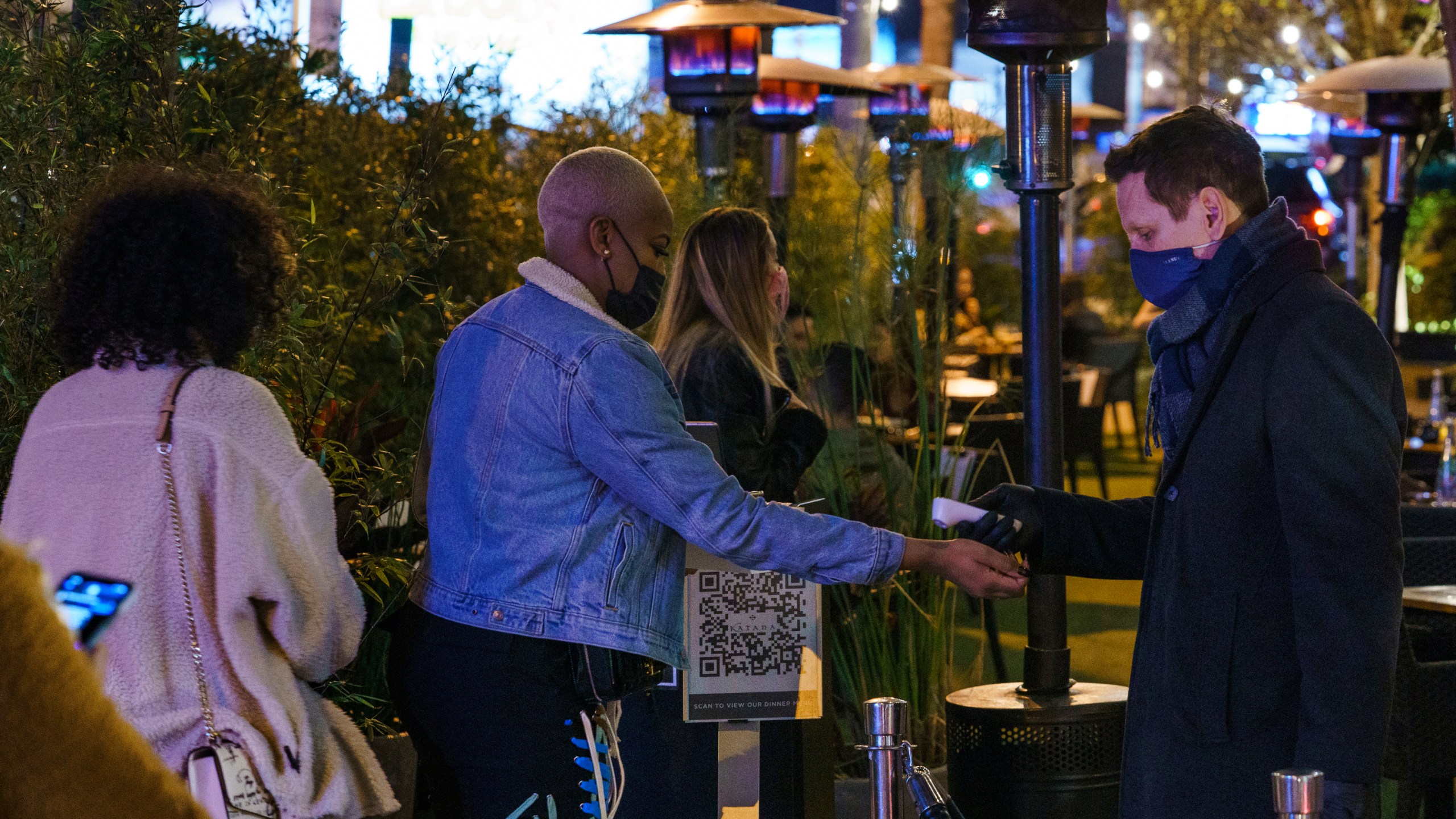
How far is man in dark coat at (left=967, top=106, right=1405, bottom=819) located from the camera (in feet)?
6.00

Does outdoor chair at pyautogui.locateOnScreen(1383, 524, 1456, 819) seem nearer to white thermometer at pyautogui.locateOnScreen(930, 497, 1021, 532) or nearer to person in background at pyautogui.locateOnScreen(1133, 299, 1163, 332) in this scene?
white thermometer at pyautogui.locateOnScreen(930, 497, 1021, 532)

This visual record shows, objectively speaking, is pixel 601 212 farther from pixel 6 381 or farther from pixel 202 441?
pixel 6 381

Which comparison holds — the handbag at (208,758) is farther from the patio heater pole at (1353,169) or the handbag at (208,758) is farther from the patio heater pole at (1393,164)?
the patio heater pole at (1353,169)

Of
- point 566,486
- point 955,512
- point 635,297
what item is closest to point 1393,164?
point 955,512

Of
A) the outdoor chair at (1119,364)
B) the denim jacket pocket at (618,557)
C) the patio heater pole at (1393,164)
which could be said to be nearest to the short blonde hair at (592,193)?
the denim jacket pocket at (618,557)

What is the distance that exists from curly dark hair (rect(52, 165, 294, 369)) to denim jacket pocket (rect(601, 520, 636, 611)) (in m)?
0.61

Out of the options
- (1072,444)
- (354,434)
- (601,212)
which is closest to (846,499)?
(354,434)

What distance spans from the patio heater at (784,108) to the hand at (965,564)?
521 centimetres

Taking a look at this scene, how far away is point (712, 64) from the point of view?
5.90 m

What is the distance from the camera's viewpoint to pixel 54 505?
1.78 metres

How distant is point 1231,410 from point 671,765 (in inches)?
67.7

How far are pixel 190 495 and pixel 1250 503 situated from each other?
1.34m

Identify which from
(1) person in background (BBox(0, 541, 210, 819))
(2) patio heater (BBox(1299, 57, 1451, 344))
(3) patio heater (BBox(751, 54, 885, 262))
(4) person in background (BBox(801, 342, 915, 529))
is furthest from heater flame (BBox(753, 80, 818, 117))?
(1) person in background (BBox(0, 541, 210, 819))

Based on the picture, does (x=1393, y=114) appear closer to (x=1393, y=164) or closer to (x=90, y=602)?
(x=1393, y=164)
